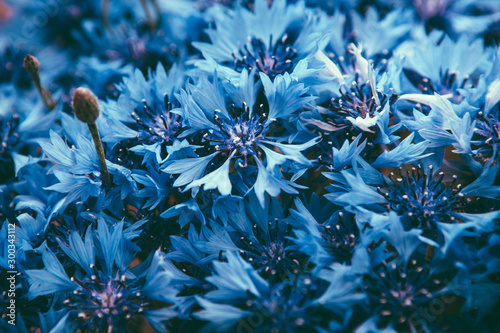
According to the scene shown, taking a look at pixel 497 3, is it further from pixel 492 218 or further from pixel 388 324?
pixel 388 324

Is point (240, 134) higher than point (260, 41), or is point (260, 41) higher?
point (260, 41)

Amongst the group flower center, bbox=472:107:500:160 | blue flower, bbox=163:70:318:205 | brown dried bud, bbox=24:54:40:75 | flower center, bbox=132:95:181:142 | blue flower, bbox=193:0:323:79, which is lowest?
flower center, bbox=472:107:500:160

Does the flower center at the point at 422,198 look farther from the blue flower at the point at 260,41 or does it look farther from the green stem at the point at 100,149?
the green stem at the point at 100,149

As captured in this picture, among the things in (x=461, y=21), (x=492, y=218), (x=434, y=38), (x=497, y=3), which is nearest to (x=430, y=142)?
(x=492, y=218)

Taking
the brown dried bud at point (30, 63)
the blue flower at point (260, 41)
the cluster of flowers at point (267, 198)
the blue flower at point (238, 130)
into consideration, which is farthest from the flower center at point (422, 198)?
the brown dried bud at point (30, 63)

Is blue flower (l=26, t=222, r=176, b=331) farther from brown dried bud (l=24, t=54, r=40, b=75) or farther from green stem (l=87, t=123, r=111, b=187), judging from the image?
brown dried bud (l=24, t=54, r=40, b=75)

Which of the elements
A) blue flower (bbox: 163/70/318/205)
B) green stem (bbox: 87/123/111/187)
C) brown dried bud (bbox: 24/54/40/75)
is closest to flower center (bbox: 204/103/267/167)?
blue flower (bbox: 163/70/318/205)

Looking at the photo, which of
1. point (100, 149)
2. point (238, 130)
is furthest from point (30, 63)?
point (238, 130)

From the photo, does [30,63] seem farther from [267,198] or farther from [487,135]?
[487,135]
